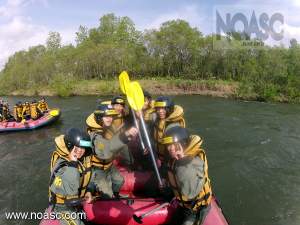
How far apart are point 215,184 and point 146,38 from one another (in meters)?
26.5

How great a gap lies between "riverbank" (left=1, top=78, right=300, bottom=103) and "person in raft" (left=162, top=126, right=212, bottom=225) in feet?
54.8

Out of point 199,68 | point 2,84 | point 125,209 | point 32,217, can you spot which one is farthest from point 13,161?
point 2,84

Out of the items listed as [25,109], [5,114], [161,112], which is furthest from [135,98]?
[5,114]

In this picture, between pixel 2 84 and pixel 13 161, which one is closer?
pixel 13 161

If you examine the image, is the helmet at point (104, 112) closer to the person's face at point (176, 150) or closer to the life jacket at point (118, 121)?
the life jacket at point (118, 121)

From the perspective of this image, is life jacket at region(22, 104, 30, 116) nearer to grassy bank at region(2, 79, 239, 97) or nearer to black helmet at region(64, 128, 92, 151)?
black helmet at region(64, 128, 92, 151)

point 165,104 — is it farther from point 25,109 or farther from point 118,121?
point 25,109

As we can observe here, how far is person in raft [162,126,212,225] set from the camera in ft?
11.3


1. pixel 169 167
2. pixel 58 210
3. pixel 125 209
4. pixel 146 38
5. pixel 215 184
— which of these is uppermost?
pixel 146 38

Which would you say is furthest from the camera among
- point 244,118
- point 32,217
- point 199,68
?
point 199,68

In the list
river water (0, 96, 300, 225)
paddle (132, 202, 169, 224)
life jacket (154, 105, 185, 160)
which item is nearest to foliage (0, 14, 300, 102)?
river water (0, 96, 300, 225)

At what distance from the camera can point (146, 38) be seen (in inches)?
1291

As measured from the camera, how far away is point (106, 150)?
4.19 metres

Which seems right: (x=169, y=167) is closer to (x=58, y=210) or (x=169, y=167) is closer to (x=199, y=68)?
(x=58, y=210)
